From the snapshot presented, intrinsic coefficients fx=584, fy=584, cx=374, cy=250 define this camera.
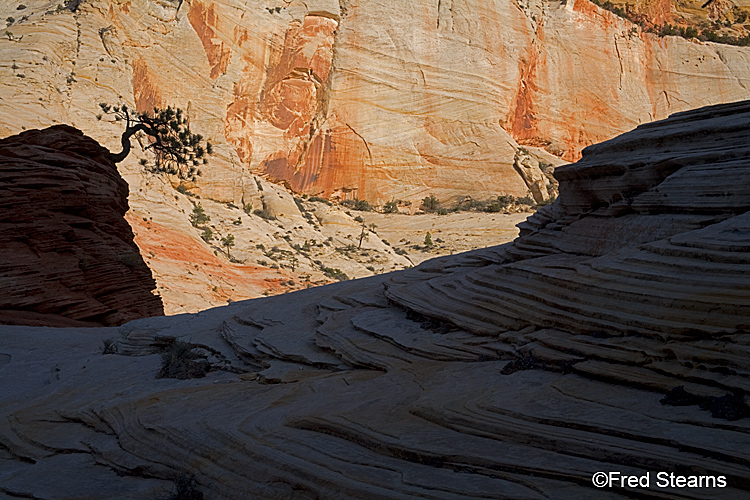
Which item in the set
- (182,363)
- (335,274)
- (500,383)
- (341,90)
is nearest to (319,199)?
(341,90)

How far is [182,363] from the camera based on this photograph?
26.2 ft

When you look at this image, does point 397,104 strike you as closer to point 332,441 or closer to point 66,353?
point 66,353

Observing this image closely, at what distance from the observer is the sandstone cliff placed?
4.09m

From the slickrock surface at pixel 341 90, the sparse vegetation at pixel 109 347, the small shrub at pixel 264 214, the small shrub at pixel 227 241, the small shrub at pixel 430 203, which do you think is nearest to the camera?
the sparse vegetation at pixel 109 347

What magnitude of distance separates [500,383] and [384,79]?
141 feet

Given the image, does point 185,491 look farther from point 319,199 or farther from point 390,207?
point 390,207

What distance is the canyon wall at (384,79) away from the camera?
36.2 meters

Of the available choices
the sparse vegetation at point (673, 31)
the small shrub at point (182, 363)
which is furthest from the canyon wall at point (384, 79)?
the small shrub at point (182, 363)

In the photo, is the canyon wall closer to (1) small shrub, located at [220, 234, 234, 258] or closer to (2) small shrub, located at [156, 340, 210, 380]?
(1) small shrub, located at [220, 234, 234, 258]

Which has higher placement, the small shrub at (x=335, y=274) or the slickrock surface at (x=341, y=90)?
the slickrock surface at (x=341, y=90)

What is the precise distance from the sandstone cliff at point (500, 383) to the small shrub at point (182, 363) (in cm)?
21

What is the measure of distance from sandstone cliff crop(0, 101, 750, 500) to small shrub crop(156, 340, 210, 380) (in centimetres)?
21

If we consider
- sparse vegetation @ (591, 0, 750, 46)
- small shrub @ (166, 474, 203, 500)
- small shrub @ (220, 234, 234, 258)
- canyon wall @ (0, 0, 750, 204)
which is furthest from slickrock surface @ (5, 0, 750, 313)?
small shrub @ (166, 474, 203, 500)

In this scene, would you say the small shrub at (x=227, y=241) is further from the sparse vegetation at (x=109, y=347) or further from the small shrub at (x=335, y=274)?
the sparse vegetation at (x=109, y=347)
